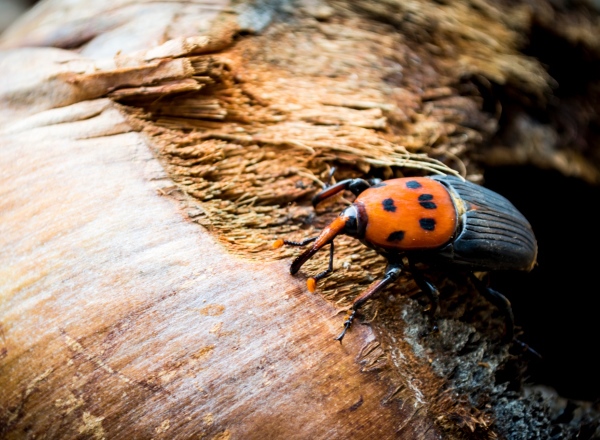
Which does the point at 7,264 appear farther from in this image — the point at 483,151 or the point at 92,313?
the point at 483,151

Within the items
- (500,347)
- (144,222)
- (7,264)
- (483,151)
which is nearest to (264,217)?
(144,222)

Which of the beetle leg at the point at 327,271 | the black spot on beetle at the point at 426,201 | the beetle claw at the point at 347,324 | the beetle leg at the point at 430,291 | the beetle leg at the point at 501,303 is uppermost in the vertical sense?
the black spot on beetle at the point at 426,201

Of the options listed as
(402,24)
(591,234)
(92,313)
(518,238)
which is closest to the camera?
(92,313)

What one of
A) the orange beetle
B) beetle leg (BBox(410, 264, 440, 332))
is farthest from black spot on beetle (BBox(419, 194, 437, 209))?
beetle leg (BBox(410, 264, 440, 332))

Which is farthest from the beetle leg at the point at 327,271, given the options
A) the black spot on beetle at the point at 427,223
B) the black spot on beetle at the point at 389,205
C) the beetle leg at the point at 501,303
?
the beetle leg at the point at 501,303

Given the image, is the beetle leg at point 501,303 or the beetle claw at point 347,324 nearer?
the beetle claw at point 347,324

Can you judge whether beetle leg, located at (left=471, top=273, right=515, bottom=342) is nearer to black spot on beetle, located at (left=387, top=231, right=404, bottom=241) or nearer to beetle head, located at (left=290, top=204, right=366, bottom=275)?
black spot on beetle, located at (left=387, top=231, right=404, bottom=241)

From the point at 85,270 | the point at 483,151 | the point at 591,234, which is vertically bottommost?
the point at 591,234

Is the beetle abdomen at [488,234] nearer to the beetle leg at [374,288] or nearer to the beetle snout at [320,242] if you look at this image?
the beetle leg at [374,288]
